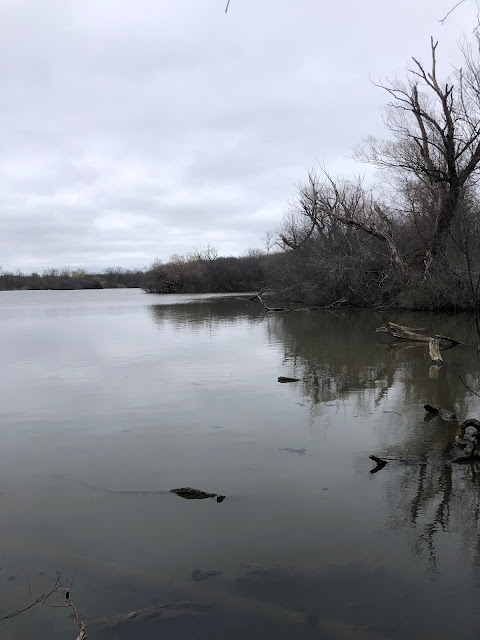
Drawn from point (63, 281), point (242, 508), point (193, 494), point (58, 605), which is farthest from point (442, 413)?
point (63, 281)

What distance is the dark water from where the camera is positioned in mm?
2982

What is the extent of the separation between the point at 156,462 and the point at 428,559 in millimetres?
2847

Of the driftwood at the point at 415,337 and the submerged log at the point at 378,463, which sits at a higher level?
the driftwood at the point at 415,337

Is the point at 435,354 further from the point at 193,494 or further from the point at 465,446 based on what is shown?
the point at 193,494

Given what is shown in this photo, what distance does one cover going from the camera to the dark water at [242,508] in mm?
2982

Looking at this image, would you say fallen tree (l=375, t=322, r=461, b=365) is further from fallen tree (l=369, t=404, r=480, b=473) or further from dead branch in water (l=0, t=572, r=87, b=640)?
dead branch in water (l=0, t=572, r=87, b=640)

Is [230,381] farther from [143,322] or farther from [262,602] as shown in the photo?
[143,322]

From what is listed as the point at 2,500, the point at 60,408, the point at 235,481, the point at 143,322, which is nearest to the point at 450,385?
the point at 235,481

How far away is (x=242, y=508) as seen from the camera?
421 centimetres

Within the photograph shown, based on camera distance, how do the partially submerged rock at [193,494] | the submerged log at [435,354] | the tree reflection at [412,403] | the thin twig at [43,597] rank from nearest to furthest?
the thin twig at [43,597]
the tree reflection at [412,403]
the partially submerged rock at [193,494]
the submerged log at [435,354]

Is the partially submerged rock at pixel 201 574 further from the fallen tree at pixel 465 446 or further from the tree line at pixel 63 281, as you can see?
the tree line at pixel 63 281

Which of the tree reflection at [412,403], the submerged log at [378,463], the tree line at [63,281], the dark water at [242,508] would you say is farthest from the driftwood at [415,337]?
the tree line at [63,281]

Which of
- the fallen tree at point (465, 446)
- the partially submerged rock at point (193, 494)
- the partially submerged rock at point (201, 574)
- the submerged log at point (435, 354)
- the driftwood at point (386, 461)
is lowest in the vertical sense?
the partially submerged rock at point (201, 574)

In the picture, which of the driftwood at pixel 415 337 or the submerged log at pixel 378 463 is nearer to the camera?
the submerged log at pixel 378 463
